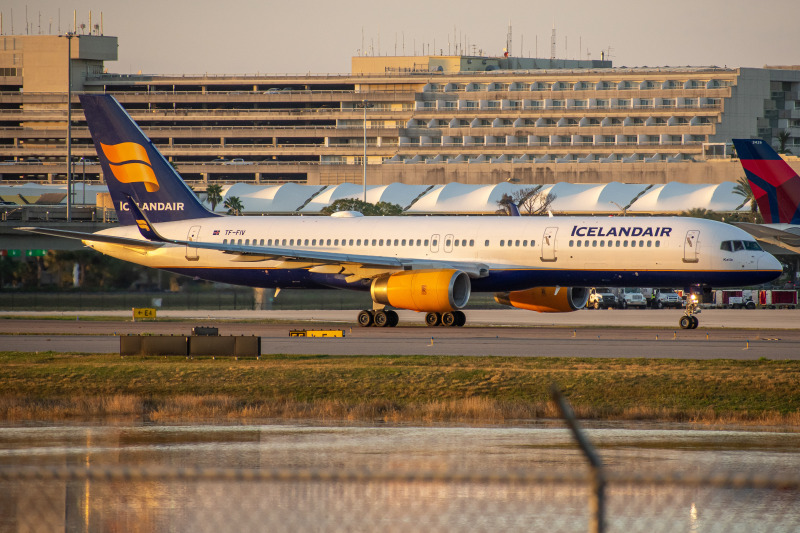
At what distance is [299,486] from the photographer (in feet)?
50.5

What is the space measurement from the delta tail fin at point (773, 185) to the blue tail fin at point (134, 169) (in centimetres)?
2574

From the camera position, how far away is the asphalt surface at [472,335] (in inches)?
1345

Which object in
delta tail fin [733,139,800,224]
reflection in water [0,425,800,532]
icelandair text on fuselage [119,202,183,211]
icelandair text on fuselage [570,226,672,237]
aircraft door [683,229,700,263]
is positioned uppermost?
delta tail fin [733,139,800,224]

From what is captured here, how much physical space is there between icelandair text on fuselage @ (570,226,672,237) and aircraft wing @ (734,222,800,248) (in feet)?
16.9

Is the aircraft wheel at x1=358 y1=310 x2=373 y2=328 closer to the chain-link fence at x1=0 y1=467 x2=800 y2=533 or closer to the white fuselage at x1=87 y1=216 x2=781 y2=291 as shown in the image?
the white fuselage at x1=87 y1=216 x2=781 y2=291

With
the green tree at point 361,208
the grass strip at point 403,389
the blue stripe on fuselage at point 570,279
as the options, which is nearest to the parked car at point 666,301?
the blue stripe on fuselage at point 570,279

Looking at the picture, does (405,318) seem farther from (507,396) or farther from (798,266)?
(798,266)

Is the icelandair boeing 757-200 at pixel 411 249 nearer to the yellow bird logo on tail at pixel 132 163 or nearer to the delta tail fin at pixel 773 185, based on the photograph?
the yellow bird logo on tail at pixel 132 163


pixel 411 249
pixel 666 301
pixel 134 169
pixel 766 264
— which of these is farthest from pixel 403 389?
pixel 666 301

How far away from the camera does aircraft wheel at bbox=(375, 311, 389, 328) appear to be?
4675 cm

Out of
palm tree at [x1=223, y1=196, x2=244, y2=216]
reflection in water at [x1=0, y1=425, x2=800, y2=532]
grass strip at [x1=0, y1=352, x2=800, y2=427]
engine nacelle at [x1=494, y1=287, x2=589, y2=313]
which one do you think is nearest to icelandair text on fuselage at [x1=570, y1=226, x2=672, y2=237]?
engine nacelle at [x1=494, y1=287, x2=589, y2=313]

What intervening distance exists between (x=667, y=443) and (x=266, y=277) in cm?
3212

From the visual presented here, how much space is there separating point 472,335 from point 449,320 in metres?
5.78

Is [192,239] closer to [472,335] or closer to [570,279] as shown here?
[472,335]
